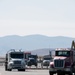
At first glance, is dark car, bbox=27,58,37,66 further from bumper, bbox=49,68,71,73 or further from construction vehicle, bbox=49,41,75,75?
bumper, bbox=49,68,71,73

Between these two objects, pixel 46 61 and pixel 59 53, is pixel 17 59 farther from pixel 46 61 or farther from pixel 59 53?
pixel 46 61

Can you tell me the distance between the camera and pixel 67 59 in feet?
154

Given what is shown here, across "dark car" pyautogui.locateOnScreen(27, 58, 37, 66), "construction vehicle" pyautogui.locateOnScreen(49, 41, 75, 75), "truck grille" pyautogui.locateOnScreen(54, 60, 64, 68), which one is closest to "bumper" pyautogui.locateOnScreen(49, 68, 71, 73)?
"construction vehicle" pyautogui.locateOnScreen(49, 41, 75, 75)

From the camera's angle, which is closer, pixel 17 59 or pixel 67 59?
pixel 67 59

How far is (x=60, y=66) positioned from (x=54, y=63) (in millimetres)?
688

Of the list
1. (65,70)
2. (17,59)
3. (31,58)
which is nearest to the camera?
(65,70)

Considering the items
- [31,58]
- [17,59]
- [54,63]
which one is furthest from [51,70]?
[31,58]

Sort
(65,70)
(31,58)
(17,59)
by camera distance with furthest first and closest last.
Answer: (31,58), (17,59), (65,70)

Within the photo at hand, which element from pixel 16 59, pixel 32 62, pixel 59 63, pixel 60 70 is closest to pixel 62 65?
pixel 59 63

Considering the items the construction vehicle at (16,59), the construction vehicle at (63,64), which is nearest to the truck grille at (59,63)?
the construction vehicle at (63,64)

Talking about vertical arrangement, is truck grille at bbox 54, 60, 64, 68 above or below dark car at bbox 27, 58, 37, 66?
above

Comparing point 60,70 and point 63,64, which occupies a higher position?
point 63,64

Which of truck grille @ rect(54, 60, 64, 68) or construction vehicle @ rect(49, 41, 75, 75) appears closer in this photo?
construction vehicle @ rect(49, 41, 75, 75)

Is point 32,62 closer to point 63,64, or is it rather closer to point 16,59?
point 16,59
